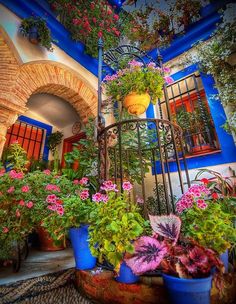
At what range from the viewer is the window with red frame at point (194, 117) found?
10.8 feet

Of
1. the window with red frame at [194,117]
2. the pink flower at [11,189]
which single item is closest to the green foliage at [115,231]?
the pink flower at [11,189]

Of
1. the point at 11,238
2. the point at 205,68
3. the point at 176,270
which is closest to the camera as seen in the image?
the point at 176,270

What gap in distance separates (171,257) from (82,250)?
2.31 feet

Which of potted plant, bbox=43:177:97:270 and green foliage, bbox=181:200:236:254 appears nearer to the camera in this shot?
green foliage, bbox=181:200:236:254

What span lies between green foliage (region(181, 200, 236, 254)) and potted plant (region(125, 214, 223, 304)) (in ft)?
0.19

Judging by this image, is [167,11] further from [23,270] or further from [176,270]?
[23,270]

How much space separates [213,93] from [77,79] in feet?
9.43

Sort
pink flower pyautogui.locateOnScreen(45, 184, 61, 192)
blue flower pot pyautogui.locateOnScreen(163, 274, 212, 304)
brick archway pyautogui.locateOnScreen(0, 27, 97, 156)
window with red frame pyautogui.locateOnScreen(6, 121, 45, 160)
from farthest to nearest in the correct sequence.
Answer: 1. window with red frame pyautogui.locateOnScreen(6, 121, 45, 160)
2. brick archway pyautogui.locateOnScreen(0, 27, 97, 156)
3. pink flower pyautogui.locateOnScreen(45, 184, 61, 192)
4. blue flower pot pyautogui.locateOnScreen(163, 274, 212, 304)

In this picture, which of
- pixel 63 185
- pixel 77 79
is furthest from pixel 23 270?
pixel 77 79

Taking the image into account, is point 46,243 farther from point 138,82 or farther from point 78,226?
point 138,82

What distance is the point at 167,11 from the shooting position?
15.2 feet

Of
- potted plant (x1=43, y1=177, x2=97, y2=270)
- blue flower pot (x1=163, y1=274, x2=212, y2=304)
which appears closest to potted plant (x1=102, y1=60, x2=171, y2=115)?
potted plant (x1=43, y1=177, x2=97, y2=270)

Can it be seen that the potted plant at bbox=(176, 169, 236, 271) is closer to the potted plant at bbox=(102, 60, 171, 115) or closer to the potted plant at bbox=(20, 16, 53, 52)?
the potted plant at bbox=(102, 60, 171, 115)

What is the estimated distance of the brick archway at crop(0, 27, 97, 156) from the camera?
2.79 m
